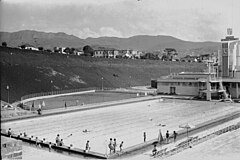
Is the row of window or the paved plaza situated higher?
the row of window

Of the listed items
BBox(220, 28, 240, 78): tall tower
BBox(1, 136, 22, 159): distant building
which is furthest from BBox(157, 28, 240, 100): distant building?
BBox(1, 136, 22, 159): distant building

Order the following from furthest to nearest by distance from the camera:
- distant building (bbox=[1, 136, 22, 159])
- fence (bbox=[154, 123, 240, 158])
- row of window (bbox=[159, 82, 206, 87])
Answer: row of window (bbox=[159, 82, 206, 87]) → fence (bbox=[154, 123, 240, 158]) → distant building (bbox=[1, 136, 22, 159])

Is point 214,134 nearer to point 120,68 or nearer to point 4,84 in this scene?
point 4,84

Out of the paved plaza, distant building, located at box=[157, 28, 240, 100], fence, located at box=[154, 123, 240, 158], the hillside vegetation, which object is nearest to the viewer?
fence, located at box=[154, 123, 240, 158]

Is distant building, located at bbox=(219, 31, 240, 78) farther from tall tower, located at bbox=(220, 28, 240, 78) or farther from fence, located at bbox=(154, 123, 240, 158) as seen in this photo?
fence, located at bbox=(154, 123, 240, 158)

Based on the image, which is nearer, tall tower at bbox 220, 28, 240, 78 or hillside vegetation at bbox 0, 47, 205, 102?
hillside vegetation at bbox 0, 47, 205, 102

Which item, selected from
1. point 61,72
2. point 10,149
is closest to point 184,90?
point 61,72

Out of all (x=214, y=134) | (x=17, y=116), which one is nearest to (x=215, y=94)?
(x=214, y=134)
